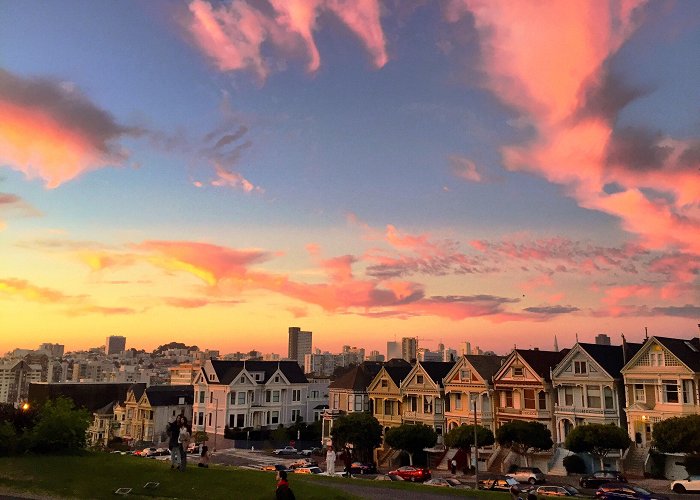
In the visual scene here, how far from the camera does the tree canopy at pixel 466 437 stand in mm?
64375

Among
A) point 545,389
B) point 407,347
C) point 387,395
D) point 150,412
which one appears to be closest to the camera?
point 545,389

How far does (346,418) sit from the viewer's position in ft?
245

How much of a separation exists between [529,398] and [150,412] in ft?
214

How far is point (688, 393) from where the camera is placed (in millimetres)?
54844

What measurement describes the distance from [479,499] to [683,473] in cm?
3214

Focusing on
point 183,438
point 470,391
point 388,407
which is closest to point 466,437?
point 470,391

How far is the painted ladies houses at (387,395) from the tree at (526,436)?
1888cm

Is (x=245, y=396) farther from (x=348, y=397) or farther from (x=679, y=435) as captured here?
(x=679, y=435)

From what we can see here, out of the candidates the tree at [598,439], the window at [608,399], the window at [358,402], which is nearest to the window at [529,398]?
the window at [608,399]

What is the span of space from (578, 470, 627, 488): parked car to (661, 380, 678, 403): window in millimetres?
9094

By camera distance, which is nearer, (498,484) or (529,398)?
(498,484)

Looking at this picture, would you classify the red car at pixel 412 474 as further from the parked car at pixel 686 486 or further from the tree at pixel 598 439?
the parked car at pixel 686 486

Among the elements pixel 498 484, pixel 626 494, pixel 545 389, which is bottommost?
pixel 498 484

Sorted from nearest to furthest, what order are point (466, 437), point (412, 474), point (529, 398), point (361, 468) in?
point (412, 474) < point (361, 468) < point (466, 437) < point (529, 398)
